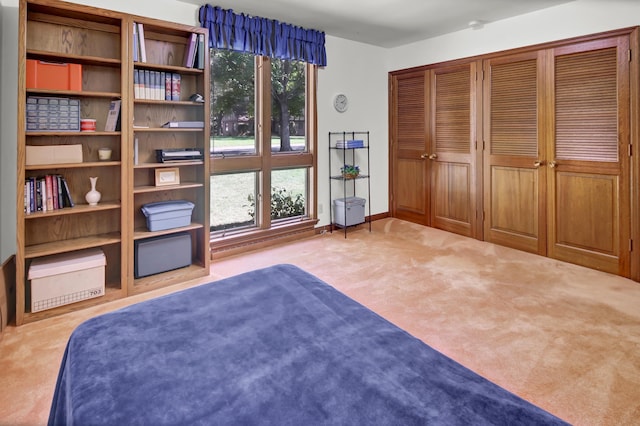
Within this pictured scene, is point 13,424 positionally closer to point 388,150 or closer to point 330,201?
point 330,201

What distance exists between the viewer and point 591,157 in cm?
357

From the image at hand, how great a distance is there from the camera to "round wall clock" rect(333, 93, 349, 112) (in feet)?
16.1

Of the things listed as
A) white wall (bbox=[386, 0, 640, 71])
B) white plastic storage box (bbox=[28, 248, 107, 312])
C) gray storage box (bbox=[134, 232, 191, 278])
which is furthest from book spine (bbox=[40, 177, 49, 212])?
white wall (bbox=[386, 0, 640, 71])

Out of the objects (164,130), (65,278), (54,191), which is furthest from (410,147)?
(65,278)

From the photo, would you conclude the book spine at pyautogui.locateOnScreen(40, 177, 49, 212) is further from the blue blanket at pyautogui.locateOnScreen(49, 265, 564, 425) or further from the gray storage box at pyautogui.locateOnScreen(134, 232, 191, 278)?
the blue blanket at pyautogui.locateOnScreen(49, 265, 564, 425)

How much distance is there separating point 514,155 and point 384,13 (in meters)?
2.07

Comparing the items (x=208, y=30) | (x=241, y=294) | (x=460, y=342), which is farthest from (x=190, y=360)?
(x=208, y=30)

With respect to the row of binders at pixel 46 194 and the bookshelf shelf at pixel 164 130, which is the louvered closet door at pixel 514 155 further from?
the row of binders at pixel 46 194

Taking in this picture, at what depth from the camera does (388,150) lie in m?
5.68

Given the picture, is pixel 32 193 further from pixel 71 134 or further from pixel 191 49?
pixel 191 49

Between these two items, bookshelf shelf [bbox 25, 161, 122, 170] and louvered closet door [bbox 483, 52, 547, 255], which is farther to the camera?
louvered closet door [bbox 483, 52, 547, 255]

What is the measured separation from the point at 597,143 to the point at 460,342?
98.2 inches

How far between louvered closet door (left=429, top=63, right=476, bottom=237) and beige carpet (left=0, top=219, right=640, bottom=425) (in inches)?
24.1

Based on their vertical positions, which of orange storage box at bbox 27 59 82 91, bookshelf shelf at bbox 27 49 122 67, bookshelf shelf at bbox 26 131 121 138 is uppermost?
bookshelf shelf at bbox 27 49 122 67
